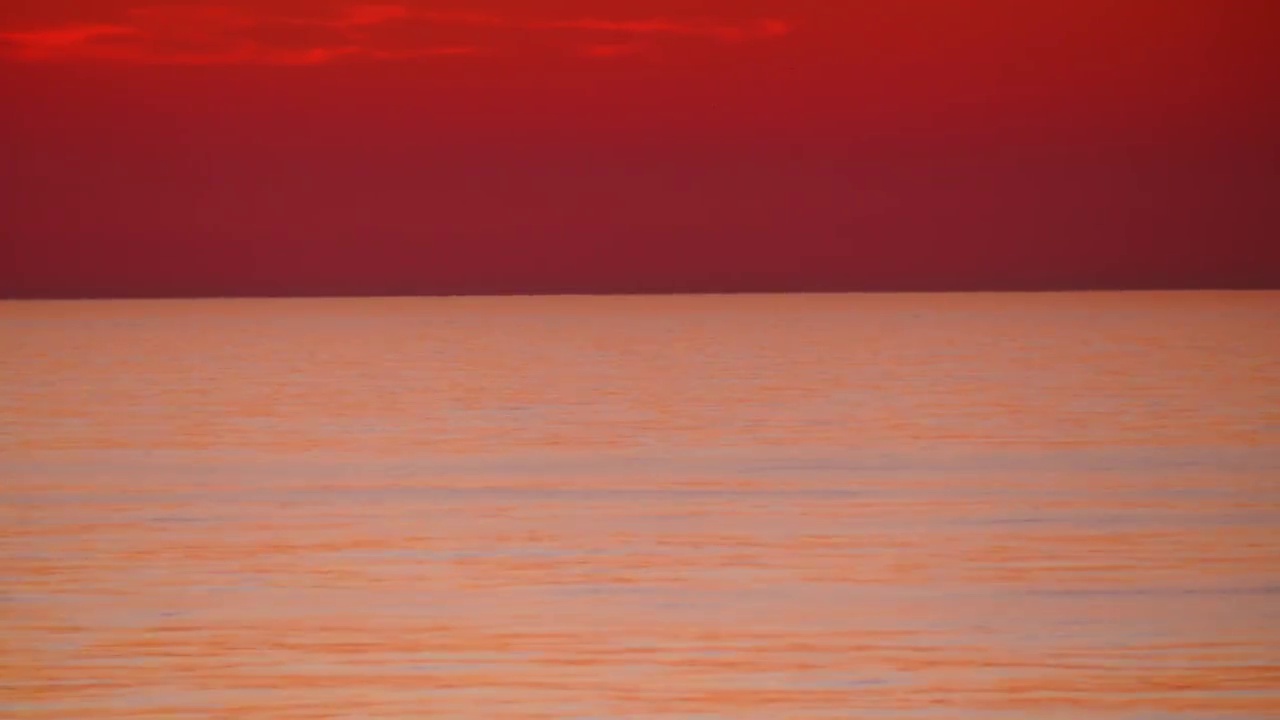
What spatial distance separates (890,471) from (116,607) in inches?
149

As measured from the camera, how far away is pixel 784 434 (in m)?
9.35

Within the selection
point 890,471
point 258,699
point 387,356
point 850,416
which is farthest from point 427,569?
point 387,356

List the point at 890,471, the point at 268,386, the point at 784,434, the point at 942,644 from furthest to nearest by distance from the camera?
the point at 268,386
the point at 784,434
the point at 890,471
the point at 942,644

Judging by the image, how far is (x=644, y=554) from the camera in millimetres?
5398

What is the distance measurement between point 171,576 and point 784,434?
4.74 m

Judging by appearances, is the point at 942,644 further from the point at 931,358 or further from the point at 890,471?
the point at 931,358

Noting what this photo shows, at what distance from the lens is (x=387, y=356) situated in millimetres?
19438

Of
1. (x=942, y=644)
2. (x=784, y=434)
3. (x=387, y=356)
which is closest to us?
(x=942, y=644)

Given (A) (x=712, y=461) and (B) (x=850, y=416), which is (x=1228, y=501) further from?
(B) (x=850, y=416)

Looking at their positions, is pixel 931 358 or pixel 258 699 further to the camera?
pixel 931 358

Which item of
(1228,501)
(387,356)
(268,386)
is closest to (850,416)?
(1228,501)

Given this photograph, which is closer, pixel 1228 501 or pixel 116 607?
pixel 116 607

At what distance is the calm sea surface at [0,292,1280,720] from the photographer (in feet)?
12.2

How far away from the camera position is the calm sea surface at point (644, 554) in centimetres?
371
